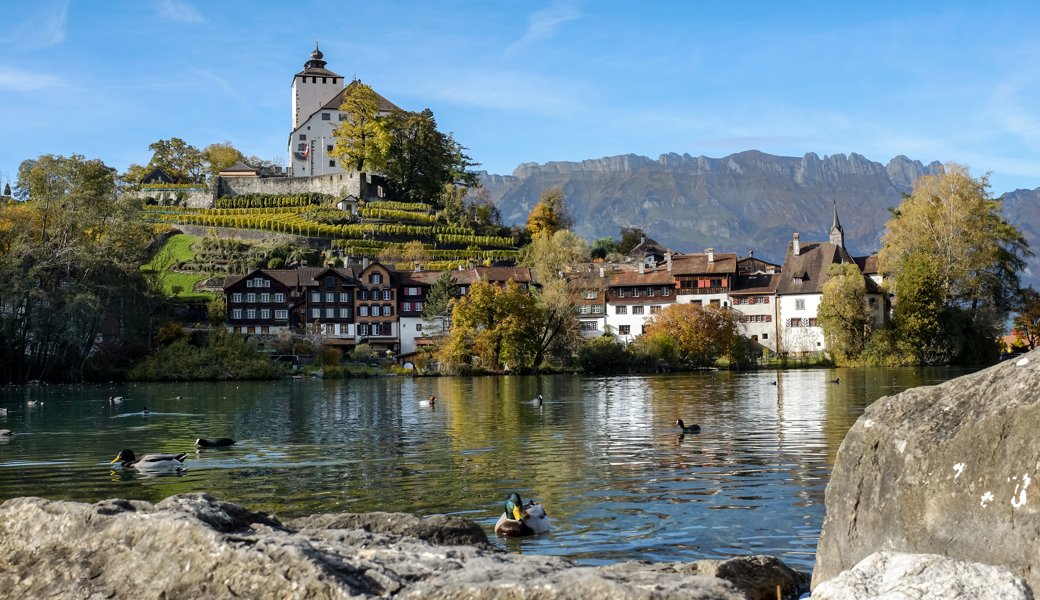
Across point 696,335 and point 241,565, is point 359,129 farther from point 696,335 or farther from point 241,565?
point 241,565

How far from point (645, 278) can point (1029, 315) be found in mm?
37959

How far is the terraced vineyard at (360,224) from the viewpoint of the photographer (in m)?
121

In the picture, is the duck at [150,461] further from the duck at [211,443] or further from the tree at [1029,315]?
the tree at [1029,315]

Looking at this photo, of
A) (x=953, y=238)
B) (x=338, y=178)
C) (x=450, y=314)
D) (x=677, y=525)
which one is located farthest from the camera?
(x=338, y=178)

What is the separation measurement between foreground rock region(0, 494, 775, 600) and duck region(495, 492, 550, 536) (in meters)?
5.54

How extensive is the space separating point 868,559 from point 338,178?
133473 millimetres

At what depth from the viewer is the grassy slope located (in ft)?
346

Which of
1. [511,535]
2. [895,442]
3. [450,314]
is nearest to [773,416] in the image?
[511,535]

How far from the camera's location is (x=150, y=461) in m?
21.2

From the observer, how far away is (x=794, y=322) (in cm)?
9812

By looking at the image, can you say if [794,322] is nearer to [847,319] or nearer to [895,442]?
Answer: [847,319]

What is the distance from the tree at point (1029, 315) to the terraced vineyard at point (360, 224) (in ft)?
189

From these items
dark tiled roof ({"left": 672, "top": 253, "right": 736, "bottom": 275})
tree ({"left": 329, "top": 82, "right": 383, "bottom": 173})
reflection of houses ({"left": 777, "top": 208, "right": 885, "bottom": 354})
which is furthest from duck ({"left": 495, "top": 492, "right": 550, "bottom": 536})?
tree ({"left": 329, "top": 82, "right": 383, "bottom": 173})

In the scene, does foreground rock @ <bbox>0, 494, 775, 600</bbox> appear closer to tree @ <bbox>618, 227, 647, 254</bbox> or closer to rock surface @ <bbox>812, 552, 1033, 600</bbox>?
rock surface @ <bbox>812, 552, 1033, 600</bbox>
